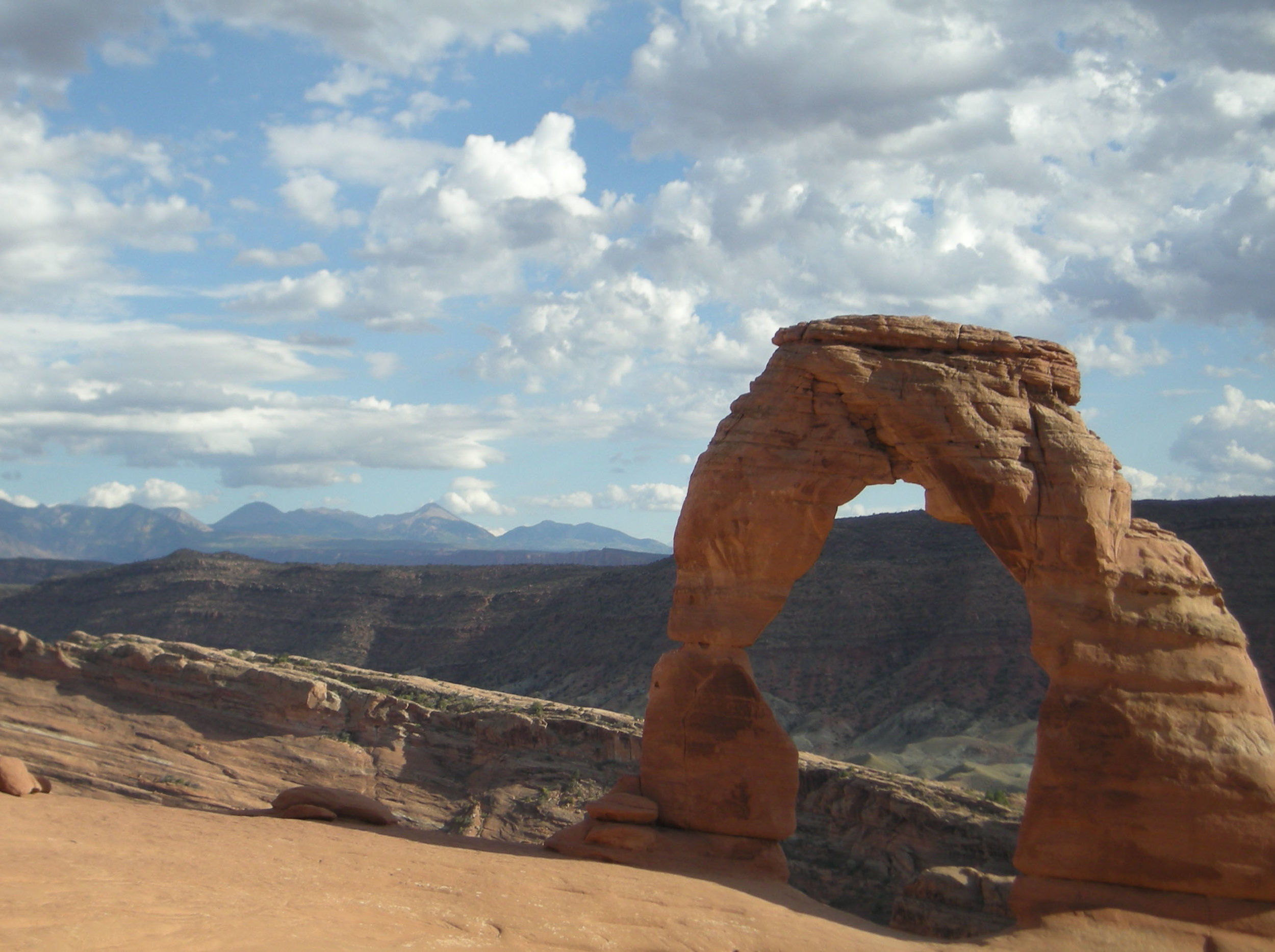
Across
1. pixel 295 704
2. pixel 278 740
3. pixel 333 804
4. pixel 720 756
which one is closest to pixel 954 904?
pixel 720 756

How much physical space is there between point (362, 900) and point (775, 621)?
37981 mm

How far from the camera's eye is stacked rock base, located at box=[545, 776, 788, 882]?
13828 mm

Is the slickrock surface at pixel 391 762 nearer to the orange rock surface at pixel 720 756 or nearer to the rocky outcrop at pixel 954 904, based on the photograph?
the rocky outcrop at pixel 954 904

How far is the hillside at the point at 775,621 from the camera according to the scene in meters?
37.9

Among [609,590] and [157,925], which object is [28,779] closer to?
[157,925]

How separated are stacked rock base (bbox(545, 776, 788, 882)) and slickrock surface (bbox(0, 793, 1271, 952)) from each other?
51 centimetres

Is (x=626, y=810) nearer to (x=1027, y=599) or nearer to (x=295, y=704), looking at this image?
(x=1027, y=599)

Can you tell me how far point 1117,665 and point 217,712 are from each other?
684 inches

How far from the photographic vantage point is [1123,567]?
13.4 metres

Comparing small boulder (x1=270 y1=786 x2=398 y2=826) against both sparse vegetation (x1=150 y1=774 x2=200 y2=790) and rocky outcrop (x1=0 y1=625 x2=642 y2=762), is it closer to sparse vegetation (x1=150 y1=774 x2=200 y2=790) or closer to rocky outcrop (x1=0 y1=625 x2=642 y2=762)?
sparse vegetation (x1=150 y1=774 x2=200 y2=790)

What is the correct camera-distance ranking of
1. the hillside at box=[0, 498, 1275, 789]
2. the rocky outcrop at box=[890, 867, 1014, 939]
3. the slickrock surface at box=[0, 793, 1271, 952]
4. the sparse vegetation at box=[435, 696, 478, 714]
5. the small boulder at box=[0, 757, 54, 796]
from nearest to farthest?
the slickrock surface at box=[0, 793, 1271, 952]
the small boulder at box=[0, 757, 54, 796]
the rocky outcrop at box=[890, 867, 1014, 939]
the sparse vegetation at box=[435, 696, 478, 714]
the hillside at box=[0, 498, 1275, 789]

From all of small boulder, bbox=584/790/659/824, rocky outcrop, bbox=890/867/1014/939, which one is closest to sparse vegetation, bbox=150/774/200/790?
small boulder, bbox=584/790/659/824

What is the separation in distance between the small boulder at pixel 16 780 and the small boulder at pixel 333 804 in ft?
9.49

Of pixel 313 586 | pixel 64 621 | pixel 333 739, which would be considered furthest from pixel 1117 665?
pixel 64 621
